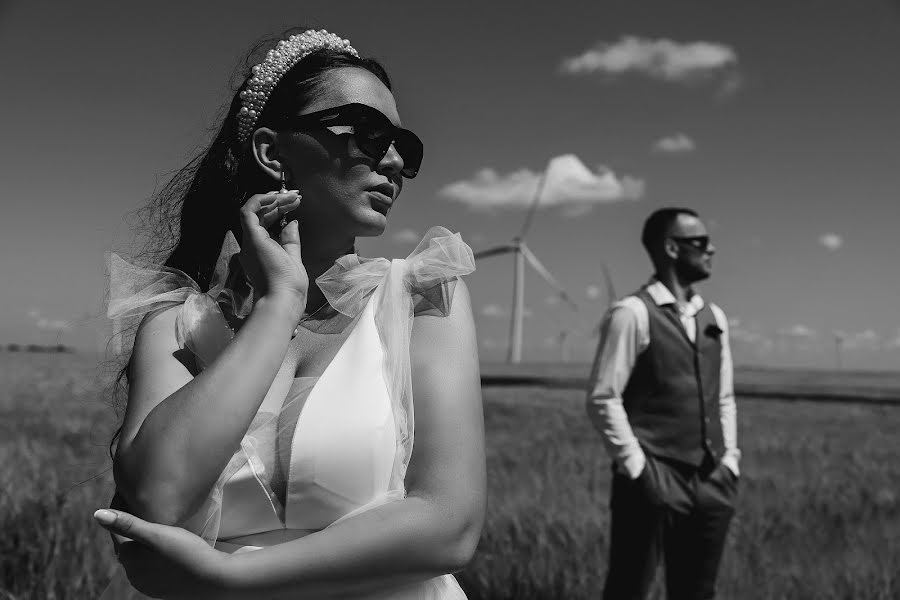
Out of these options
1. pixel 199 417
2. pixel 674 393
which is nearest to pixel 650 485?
pixel 674 393

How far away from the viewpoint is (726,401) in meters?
5.35

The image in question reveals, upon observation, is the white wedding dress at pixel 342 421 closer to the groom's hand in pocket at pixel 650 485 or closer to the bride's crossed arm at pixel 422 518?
the bride's crossed arm at pixel 422 518

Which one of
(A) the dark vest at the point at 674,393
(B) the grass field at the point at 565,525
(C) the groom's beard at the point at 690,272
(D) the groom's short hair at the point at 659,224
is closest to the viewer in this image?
(A) the dark vest at the point at 674,393

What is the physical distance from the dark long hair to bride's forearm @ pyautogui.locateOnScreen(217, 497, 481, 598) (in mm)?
796

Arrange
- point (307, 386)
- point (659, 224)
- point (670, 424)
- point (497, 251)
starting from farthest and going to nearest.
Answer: point (497, 251) < point (659, 224) < point (670, 424) < point (307, 386)

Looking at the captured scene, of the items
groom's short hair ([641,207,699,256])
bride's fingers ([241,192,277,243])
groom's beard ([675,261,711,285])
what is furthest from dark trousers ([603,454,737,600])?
bride's fingers ([241,192,277,243])

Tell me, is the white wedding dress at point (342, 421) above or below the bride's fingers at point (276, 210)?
below

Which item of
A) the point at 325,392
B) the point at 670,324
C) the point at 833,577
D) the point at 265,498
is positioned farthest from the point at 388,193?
the point at 833,577

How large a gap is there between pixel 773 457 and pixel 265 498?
15.1 meters

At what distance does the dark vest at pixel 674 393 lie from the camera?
5.09 metres

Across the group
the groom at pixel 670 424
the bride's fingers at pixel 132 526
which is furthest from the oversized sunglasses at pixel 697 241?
the bride's fingers at pixel 132 526

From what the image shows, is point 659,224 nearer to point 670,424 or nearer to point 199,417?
point 670,424

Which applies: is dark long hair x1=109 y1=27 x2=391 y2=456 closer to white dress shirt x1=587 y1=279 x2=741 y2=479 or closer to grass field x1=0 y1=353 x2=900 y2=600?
grass field x1=0 y1=353 x2=900 y2=600

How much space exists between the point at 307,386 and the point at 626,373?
11.5 ft
